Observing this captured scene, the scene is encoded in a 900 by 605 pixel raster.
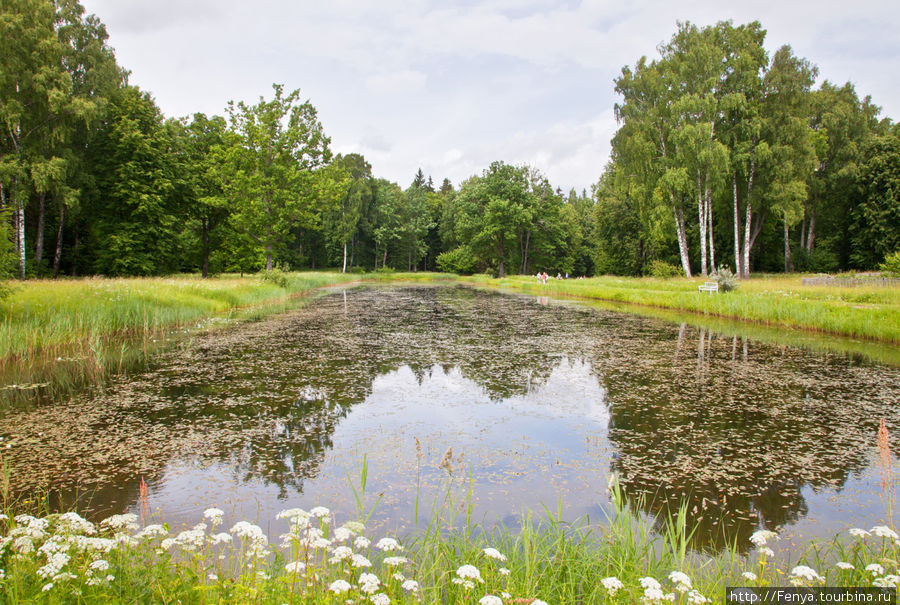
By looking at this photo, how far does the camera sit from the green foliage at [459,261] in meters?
50.1

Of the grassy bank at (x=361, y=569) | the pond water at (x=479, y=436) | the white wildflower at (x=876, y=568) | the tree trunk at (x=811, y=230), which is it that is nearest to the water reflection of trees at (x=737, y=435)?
the pond water at (x=479, y=436)

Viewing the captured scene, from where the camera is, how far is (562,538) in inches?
95.5

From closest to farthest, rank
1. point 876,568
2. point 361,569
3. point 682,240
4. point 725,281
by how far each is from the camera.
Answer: point 876,568
point 361,569
point 725,281
point 682,240

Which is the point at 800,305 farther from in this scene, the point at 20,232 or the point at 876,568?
the point at 20,232

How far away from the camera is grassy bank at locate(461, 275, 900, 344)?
1012 centimetres

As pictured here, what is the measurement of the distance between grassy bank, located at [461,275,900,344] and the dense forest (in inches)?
250

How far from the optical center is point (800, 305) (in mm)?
12016

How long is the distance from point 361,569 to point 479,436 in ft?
8.10

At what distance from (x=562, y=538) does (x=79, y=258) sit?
28556 millimetres

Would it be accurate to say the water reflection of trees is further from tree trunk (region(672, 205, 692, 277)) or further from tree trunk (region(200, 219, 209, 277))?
tree trunk (region(200, 219, 209, 277))

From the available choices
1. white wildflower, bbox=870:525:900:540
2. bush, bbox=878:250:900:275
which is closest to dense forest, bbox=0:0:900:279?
bush, bbox=878:250:900:275

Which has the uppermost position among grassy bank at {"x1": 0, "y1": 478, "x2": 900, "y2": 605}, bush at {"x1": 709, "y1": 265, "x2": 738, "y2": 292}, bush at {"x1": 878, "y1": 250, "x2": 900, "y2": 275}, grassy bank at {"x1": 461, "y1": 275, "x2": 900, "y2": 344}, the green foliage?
the green foliage

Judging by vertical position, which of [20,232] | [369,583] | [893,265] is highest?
[20,232]

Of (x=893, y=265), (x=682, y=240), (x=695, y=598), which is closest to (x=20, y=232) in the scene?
(x=695, y=598)
